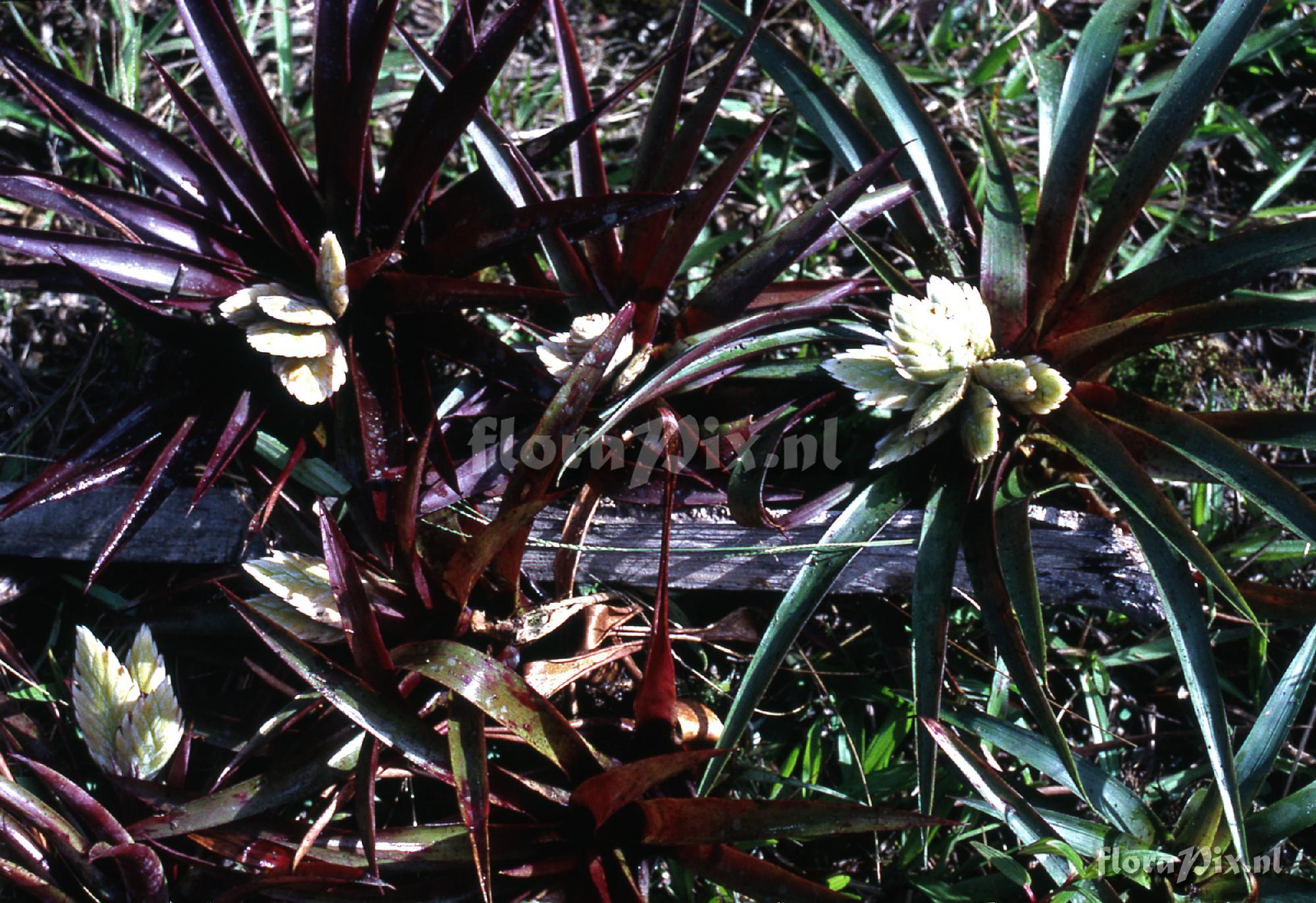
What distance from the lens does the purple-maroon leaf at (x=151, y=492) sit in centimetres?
143

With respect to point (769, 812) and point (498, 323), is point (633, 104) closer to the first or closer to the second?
point (498, 323)

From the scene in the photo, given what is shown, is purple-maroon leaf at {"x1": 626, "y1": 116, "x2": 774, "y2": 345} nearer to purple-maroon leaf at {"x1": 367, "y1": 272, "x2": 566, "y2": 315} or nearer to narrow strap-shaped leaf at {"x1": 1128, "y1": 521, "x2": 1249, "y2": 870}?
purple-maroon leaf at {"x1": 367, "y1": 272, "x2": 566, "y2": 315}

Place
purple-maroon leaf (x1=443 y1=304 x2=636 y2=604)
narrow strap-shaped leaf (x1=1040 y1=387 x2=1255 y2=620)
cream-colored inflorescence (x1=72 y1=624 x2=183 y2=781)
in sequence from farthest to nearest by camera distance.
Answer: cream-colored inflorescence (x1=72 y1=624 x2=183 y2=781) < purple-maroon leaf (x1=443 y1=304 x2=636 y2=604) < narrow strap-shaped leaf (x1=1040 y1=387 x2=1255 y2=620)

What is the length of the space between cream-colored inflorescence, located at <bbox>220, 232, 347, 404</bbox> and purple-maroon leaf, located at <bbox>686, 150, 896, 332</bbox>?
0.57 m

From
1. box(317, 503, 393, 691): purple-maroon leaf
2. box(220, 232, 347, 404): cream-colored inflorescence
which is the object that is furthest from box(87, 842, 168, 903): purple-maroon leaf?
box(220, 232, 347, 404): cream-colored inflorescence

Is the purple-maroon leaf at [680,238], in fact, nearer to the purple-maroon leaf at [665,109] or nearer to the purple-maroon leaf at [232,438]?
the purple-maroon leaf at [665,109]

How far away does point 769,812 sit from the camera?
1331 mm

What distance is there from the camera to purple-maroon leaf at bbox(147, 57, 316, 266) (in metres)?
1.50

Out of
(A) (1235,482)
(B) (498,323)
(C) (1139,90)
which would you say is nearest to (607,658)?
(B) (498,323)

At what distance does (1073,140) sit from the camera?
149 centimetres

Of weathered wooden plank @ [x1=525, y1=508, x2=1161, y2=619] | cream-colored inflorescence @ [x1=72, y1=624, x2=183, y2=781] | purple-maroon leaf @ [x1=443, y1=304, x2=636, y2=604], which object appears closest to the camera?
purple-maroon leaf @ [x1=443, y1=304, x2=636, y2=604]

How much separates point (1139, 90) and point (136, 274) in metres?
2.08

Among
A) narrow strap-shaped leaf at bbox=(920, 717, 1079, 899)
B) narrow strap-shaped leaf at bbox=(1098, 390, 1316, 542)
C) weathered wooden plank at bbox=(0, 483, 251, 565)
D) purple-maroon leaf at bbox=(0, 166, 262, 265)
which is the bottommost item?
narrow strap-shaped leaf at bbox=(920, 717, 1079, 899)

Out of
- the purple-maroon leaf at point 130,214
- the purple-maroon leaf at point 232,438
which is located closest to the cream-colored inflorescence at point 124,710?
the purple-maroon leaf at point 232,438
